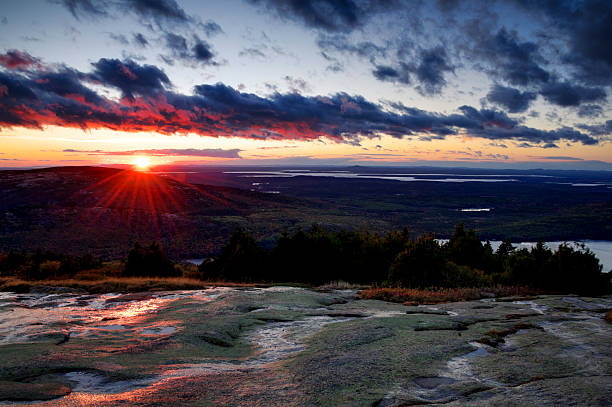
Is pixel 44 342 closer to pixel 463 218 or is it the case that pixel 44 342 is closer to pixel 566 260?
pixel 566 260

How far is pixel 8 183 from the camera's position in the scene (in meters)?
150

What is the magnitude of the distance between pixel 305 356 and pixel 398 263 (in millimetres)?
16945

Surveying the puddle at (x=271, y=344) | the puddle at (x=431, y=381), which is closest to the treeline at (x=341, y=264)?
the puddle at (x=271, y=344)

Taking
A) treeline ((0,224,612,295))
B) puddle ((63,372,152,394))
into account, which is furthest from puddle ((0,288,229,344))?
treeline ((0,224,612,295))

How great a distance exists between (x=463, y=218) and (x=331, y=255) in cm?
15656

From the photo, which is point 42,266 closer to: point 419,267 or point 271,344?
point 271,344

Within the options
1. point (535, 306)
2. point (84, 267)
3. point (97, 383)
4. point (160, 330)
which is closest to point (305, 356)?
point (97, 383)

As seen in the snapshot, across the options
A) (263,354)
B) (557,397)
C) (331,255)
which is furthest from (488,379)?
(331,255)

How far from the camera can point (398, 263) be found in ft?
79.1

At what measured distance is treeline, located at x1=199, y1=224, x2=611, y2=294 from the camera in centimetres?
2086

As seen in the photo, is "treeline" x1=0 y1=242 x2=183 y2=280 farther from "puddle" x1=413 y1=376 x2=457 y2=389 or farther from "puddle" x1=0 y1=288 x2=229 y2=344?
"puddle" x1=413 y1=376 x2=457 y2=389

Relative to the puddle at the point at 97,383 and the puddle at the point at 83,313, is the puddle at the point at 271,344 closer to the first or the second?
the puddle at the point at 97,383

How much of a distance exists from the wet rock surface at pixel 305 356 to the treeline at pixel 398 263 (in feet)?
25.6

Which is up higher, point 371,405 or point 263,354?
point 371,405
